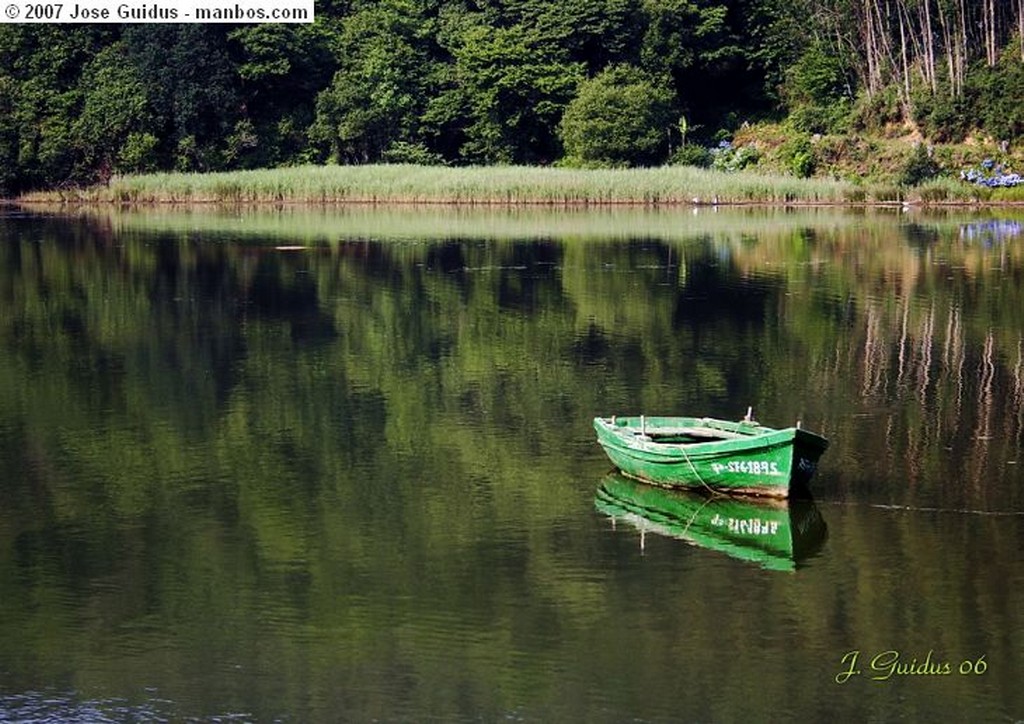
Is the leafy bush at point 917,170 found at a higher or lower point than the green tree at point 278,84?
lower

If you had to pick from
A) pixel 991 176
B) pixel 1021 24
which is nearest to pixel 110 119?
pixel 991 176

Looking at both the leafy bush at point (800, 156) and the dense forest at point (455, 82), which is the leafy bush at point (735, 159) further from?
the leafy bush at point (800, 156)

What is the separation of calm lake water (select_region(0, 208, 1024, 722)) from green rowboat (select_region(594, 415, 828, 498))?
9.8 inches

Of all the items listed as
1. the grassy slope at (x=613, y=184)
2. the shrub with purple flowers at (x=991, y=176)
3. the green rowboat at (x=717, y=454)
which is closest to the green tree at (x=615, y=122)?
the grassy slope at (x=613, y=184)

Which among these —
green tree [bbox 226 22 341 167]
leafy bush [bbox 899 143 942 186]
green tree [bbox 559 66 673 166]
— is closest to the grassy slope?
leafy bush [bbox 899 143 942 186]

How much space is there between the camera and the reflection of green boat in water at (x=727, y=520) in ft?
43.4

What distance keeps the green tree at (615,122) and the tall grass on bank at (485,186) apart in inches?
178

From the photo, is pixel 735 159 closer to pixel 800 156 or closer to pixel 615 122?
pixel 800 156

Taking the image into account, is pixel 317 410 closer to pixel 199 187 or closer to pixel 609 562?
pixel 609 562

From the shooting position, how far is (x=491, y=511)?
14.5 meters

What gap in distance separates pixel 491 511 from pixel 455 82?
55802 mm

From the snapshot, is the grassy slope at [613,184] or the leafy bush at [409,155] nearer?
the grassy slope at [613,184]

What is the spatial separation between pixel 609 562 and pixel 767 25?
6005 cm

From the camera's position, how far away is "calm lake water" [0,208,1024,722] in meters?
10.5
